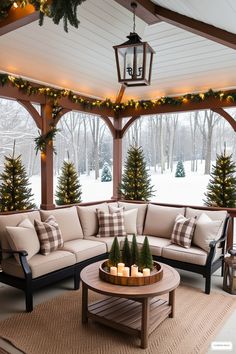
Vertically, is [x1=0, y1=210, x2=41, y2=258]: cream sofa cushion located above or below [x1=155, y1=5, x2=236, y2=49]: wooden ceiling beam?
below

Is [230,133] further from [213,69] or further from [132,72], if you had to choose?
[132,72]

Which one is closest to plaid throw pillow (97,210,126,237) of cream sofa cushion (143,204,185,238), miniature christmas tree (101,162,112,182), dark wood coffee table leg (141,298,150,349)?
cream sofa cushion (143,204,185,238)

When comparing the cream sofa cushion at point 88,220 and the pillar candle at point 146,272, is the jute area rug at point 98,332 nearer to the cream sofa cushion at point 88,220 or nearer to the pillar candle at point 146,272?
the pillar candle at point 146,272

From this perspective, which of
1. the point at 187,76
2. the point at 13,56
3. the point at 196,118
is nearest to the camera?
the point at 13,56

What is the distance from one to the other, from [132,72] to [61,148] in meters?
4.59

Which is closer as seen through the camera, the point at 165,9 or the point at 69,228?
the point at 165,9

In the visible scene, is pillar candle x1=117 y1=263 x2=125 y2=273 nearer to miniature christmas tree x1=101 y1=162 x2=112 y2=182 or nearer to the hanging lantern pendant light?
the hanging lantern pendant light

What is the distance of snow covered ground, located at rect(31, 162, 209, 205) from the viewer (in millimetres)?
7047

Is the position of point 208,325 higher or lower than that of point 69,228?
→ lower

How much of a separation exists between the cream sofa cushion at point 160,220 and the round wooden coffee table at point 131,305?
157 centimetres

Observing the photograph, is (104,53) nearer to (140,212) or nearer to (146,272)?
(140,212)

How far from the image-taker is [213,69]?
544 centimetres

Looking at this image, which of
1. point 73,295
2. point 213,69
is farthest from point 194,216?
point 213,69

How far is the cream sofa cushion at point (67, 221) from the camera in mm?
4645
